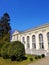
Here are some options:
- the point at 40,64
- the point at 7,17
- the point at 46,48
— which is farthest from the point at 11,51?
the point at 7,17

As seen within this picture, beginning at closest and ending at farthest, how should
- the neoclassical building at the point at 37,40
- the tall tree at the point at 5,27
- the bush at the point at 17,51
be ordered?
the bush at the point at 17,51
the neoclassical building at the point at 37,40
the tall tree at the point at 5,27

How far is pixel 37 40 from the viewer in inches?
1161

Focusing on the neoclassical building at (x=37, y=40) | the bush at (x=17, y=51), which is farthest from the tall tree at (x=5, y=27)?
the bush at (x=17, y=51)

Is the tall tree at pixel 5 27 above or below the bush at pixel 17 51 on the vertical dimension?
above

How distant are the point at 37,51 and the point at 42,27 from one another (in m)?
5.58

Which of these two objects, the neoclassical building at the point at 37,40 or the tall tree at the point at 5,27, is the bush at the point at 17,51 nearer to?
the neoclassical building at the point at 37,40

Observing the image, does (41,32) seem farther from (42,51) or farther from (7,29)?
(7,29)

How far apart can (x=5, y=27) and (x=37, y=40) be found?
12.4 meters

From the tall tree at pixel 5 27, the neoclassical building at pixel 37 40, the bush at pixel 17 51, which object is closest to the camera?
the bush at pixel 17 51

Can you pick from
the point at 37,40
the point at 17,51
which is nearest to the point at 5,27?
the point at 37,40

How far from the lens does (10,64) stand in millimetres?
18125

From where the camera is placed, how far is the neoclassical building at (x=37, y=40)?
87.5ft

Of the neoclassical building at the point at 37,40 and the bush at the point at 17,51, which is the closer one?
the bush at the point at 17,51

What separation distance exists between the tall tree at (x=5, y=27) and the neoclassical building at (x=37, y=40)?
5018 mm
